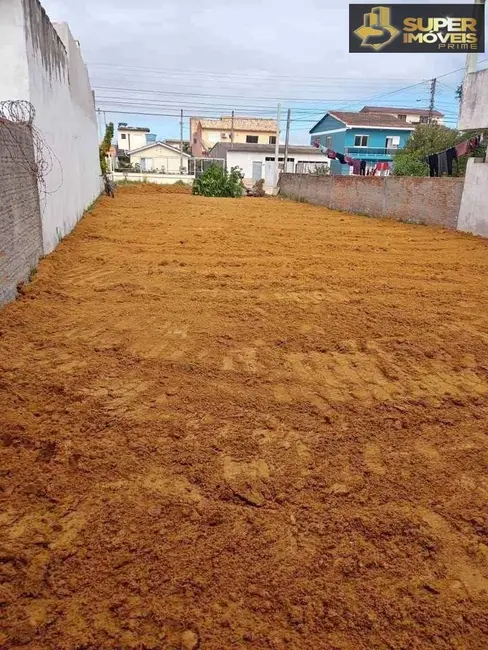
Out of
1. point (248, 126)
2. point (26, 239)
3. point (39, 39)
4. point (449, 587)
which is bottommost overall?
point (449, 587)

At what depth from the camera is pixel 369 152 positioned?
39.2 meters

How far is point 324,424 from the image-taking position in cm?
295

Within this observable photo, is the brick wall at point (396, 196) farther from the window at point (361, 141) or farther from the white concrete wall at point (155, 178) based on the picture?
the window at point (361, 141)

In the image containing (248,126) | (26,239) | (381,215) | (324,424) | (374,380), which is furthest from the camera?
(248,126)

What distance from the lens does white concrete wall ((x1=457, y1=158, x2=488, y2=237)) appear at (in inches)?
423

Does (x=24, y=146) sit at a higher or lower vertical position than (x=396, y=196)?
higher

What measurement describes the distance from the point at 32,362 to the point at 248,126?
5572cm

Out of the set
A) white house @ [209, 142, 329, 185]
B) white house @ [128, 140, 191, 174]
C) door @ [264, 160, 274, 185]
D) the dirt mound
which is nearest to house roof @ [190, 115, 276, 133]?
white house @ [128, 140, 191, 174]

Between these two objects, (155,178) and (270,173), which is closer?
(270,173)

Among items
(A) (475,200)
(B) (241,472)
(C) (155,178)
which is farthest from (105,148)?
(B) (241,472)

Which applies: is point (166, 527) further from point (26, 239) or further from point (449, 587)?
point (26, 239)

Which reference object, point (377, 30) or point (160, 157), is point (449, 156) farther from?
point (160, 157)

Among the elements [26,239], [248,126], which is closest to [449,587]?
[26,239]

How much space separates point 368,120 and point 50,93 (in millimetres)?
37613
